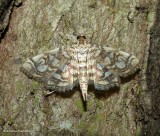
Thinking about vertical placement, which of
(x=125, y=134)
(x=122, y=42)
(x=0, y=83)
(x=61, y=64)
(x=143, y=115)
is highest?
(x=122, y=42)

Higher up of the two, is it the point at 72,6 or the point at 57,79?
the point at 72,6

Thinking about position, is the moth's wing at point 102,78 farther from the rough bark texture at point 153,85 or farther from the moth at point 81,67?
the rough bark texture at point 153,85

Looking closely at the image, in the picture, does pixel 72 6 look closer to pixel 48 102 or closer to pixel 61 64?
pixel 61 64

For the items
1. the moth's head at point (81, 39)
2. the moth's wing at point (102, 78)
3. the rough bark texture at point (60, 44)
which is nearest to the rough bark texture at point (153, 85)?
the rough bark texture at point (60, 44)

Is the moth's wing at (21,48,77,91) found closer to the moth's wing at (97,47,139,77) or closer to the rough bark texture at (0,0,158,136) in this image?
the rough bark texture at (0,0,158,136)

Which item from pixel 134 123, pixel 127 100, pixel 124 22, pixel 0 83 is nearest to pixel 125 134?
pixel 134 123

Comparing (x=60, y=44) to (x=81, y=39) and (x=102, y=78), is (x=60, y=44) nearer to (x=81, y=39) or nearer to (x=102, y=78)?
(x=81, y=39)

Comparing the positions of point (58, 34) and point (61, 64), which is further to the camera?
point (61, 64)

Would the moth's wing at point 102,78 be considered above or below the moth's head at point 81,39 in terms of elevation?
below
